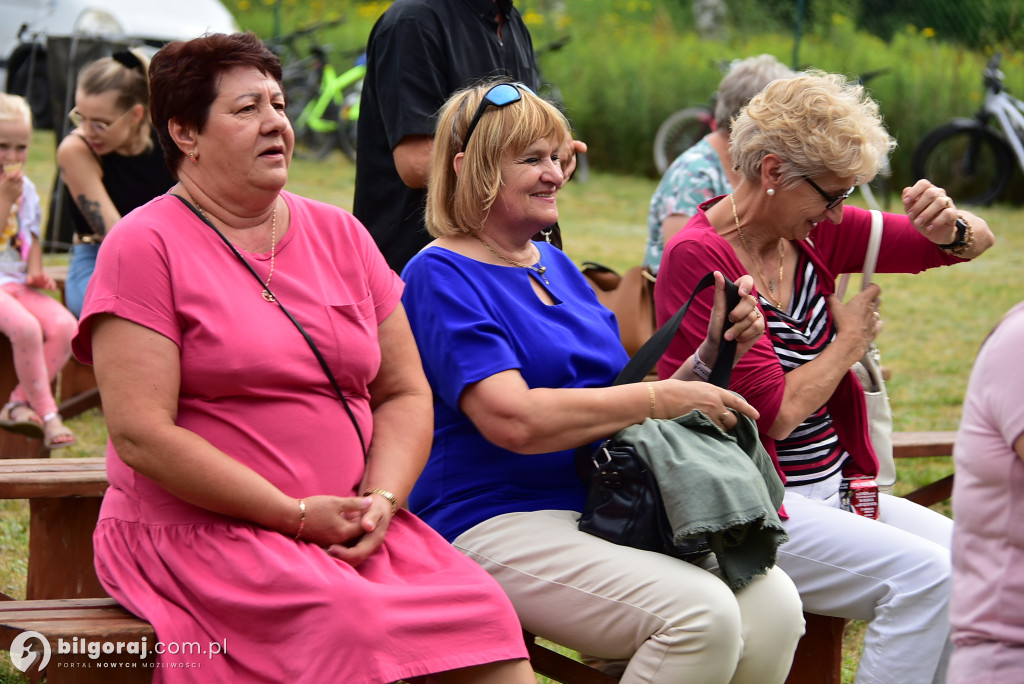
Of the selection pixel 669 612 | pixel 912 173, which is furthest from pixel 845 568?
pixel 912 173

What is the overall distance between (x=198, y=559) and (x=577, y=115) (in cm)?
1378

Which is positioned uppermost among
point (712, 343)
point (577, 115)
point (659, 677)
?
point (712, 343)

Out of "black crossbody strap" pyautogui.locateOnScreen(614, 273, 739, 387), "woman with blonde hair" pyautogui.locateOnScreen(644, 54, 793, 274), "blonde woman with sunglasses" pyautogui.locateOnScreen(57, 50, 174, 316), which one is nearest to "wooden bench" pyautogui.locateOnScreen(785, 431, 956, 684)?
"black crossbody strap" pyautogui.locateOnScreen(614, 273, 739, 387)

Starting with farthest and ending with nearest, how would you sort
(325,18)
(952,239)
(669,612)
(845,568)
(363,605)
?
1. (325,18)
2. (952,239)
3. (845,568)
4. (669,612)
5. (363,605)

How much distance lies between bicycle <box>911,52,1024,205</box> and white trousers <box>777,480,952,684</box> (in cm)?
1049

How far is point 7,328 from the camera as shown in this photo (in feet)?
15.0

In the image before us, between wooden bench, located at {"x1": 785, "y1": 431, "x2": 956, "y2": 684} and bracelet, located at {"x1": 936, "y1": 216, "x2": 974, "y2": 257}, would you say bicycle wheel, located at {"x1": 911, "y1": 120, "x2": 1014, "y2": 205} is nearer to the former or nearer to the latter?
bracelet, located at {"x1": 936, "y1": 216, "x2": 974, "y2": 257}

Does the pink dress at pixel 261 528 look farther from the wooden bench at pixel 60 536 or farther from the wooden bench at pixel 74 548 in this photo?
the wooden bench at pixel 60 536

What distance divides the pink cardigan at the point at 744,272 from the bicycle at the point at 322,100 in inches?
441

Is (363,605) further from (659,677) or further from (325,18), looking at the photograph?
(325,18)

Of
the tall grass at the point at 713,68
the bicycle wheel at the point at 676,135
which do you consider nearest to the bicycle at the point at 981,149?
the tall grass at the point at 713,68

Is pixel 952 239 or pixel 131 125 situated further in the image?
pixel 131 125

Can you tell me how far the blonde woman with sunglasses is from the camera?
15.6 feet

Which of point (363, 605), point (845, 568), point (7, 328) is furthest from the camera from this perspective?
point (7, 328)
